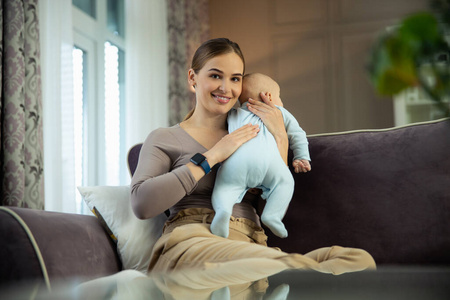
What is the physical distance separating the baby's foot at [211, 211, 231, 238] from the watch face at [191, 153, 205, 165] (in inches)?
6.5

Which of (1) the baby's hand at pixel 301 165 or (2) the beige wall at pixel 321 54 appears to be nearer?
(1) the baby's hand at pixel 301 165

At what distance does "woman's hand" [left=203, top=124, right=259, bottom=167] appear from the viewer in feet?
4.91

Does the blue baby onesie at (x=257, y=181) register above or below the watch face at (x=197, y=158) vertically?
below

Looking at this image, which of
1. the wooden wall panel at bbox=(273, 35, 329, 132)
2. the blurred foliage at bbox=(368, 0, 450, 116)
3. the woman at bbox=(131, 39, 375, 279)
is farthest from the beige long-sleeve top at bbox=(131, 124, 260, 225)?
the wooden wall panel at bbox=(273, 35, 329, 132)

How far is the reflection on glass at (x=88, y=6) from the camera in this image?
349 cm

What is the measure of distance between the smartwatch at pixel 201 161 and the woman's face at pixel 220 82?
0.83 feet

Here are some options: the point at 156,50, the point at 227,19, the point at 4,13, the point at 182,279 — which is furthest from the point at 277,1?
the point at 182,279

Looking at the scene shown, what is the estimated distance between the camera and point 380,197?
1618 millimetres

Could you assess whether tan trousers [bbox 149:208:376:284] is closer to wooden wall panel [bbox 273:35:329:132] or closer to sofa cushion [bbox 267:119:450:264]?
sofa cushion [bbox 267:119:450:264]

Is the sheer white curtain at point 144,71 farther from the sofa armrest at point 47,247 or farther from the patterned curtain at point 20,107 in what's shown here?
the sofa armrest at point 47,247

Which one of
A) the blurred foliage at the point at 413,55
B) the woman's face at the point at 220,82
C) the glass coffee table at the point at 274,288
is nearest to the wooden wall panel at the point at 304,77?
the woman's face at the point at 220,82

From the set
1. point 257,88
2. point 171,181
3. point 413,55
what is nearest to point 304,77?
point 257,88

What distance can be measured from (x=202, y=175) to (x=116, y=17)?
113 inches

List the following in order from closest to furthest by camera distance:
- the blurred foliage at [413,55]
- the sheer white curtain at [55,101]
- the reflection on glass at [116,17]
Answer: the blurred foliage at [413,55]
the sheer white curtain at [55,101]
the reflection on glass at [116,17]
